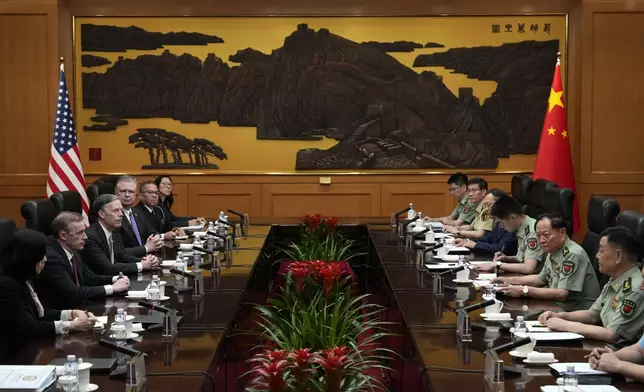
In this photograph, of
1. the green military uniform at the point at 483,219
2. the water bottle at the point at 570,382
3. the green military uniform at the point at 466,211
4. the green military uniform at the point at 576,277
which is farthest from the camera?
the green military uniform at the point at 466,211

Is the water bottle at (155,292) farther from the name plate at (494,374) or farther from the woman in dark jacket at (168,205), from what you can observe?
the woman in dark jacket at (168,205)

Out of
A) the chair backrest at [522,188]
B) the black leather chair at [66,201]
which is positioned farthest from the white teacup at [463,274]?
the chair backrest at [522,188]

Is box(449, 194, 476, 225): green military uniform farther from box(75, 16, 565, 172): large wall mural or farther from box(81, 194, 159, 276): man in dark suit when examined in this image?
box(81, 194, 159, 276): man in dark suit

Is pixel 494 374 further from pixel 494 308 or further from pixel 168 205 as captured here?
pixel 168 205

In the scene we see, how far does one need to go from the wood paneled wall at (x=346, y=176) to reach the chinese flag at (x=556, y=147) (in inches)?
21.4

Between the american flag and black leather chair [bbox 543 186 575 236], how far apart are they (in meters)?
4.78

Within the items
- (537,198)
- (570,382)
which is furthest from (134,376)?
(537,198)

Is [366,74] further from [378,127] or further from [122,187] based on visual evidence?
[122,187]

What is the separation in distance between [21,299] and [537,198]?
5.01 meters

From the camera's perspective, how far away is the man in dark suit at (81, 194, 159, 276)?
18.9ft

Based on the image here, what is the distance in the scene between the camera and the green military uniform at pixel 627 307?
12.9ft

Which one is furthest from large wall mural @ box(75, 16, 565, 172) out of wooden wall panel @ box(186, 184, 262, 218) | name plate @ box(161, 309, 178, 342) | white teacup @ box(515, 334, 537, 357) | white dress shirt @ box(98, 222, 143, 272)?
white teacup @ box(515, 334, 537, 357)

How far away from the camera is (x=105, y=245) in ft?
19.5

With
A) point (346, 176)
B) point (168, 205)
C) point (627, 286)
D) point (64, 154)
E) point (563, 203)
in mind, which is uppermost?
point (64, 154)
